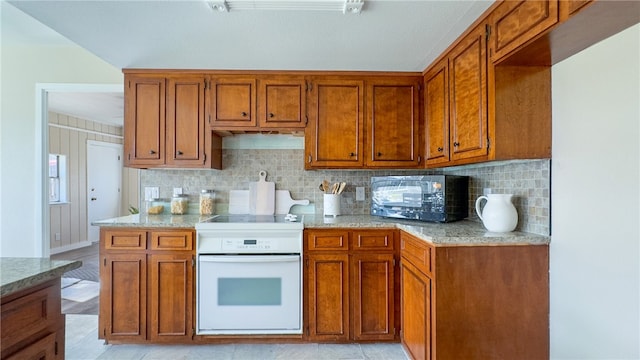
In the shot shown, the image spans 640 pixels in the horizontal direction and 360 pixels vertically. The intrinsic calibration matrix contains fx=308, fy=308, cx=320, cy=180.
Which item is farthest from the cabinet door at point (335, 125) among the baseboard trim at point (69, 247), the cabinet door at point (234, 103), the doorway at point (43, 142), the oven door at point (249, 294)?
the baseboard trim at point (69, 247)

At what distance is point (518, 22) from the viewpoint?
55.2 inches

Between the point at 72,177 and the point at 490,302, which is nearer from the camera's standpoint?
the point at 490,302

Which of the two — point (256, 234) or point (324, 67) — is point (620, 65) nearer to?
point (324, 67)

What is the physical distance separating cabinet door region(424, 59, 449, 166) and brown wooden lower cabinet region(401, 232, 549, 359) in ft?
2.48

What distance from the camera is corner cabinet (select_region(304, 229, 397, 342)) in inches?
87.0

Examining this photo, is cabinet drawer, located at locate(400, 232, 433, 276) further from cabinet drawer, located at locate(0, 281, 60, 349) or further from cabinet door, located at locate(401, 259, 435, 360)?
cabinet drawer, located at locate(0, 281, 60, 349)

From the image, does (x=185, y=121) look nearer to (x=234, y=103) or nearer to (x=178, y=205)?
(x=234, y=103)

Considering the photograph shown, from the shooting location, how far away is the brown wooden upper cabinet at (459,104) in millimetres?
1709

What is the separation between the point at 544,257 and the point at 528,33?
1109 mm

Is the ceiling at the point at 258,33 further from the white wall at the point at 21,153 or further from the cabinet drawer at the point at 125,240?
the cabinet drawer at the point at 125,240

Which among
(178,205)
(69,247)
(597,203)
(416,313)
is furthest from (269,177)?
(69,247)

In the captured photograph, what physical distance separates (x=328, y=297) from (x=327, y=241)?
0.40 metres

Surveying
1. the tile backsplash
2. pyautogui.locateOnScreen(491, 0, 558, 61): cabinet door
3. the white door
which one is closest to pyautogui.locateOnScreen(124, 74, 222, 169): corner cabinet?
the tile backsplash

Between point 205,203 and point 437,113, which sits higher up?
point 437,113
